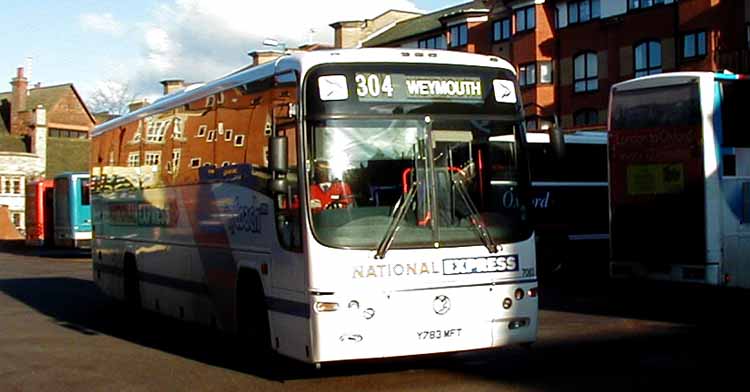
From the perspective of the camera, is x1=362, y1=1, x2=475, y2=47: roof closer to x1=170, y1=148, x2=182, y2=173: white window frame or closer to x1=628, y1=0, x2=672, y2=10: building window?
x1=628, y1=0, x2=672, y2=10: building window

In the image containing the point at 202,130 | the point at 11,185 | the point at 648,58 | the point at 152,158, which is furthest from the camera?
the point at 11,185

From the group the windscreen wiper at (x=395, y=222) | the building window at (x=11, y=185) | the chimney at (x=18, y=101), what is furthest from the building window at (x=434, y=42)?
the windscreen wiper at (x=395, y=222)

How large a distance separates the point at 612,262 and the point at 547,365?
6880 mm

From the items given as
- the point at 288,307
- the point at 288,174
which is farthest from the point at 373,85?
the point at 288,307

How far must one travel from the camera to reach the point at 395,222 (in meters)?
9.94

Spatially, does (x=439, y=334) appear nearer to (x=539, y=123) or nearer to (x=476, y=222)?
(x=476, y=222)

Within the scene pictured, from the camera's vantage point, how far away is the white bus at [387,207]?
9812mm

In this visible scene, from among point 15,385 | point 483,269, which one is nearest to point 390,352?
point 483,269

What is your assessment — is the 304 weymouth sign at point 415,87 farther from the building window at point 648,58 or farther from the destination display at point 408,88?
the building window at point 648,58

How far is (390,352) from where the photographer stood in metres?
9.88

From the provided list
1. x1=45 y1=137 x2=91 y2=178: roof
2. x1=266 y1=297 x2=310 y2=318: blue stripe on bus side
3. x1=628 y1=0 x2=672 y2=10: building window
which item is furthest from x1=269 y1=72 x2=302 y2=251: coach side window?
x1=45 y1=137 x2=91 y2=178: roof

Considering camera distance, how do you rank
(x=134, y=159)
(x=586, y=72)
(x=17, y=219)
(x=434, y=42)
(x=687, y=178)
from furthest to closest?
1. (x=17, y=219)
2. (x=434, y=42)
3. (x=586, y=72)
4. (x=134, y=159)
5. (x=687, y=178)

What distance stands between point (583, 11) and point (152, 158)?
121 feet

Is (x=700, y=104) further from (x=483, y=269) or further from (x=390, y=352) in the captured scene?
(x=390, y=352)
